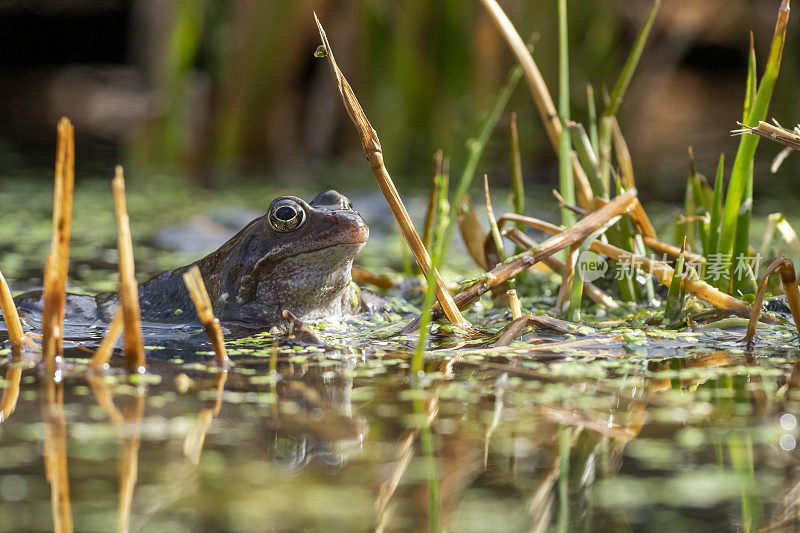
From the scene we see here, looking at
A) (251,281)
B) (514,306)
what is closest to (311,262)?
(251,281)

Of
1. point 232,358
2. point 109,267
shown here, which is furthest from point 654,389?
point 109,267

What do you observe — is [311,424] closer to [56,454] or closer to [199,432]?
[199,432]

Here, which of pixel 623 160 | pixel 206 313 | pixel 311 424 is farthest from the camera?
pixel 623 160

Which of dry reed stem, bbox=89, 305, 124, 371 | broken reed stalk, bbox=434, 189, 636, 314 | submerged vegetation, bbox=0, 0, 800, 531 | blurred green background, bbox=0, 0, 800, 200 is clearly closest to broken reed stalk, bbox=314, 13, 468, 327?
submerged vegetation, bbox=0, 0, 800, 531

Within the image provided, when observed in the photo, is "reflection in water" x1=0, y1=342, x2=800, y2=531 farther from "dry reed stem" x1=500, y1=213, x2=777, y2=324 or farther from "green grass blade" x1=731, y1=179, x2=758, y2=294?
"green grass blade" x1=731, y1=179, x2=758, y2=294

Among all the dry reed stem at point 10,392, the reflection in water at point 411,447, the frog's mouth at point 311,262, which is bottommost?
the reflection in water at point 411,447

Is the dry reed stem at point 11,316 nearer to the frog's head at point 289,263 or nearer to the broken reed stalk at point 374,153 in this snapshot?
the frog's head at point 289,263

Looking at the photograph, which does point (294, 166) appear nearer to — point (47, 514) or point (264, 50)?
point (264, 50)

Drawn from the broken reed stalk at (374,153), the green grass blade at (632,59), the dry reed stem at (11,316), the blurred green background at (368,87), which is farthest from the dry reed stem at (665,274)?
the blurred green background at (368,87)
